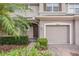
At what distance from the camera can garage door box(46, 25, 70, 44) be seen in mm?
22589

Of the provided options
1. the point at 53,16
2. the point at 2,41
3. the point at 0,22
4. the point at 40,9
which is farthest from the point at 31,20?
the point at 0,22

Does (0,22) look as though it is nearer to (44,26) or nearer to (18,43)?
(18,43)

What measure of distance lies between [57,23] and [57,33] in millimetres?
1183

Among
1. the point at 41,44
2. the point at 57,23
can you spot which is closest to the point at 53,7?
the point at 57,23

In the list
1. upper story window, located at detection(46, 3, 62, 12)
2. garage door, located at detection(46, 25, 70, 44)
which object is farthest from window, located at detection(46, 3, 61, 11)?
garage door, located at detection(46, 25, 70, 44)

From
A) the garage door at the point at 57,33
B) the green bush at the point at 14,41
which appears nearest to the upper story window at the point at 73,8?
the garage door at the point at 57,33

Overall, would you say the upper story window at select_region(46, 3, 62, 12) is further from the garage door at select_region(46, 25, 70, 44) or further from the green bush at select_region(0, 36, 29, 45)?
the green bush at select_region(0, 36, 29, 45)

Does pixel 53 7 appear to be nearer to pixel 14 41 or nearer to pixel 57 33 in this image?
pixel 57 33

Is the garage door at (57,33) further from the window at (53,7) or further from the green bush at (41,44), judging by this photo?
the green bush at (41,44)

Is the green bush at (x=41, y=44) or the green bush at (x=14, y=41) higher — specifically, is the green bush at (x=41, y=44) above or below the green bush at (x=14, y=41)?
above

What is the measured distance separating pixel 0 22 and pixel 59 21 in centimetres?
977

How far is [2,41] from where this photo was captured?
2078 centimetres

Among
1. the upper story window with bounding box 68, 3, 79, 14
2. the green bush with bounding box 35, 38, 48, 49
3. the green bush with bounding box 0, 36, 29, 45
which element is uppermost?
the upper story window with bounding box 68, 3, 79, 14

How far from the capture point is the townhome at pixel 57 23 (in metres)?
21.7
